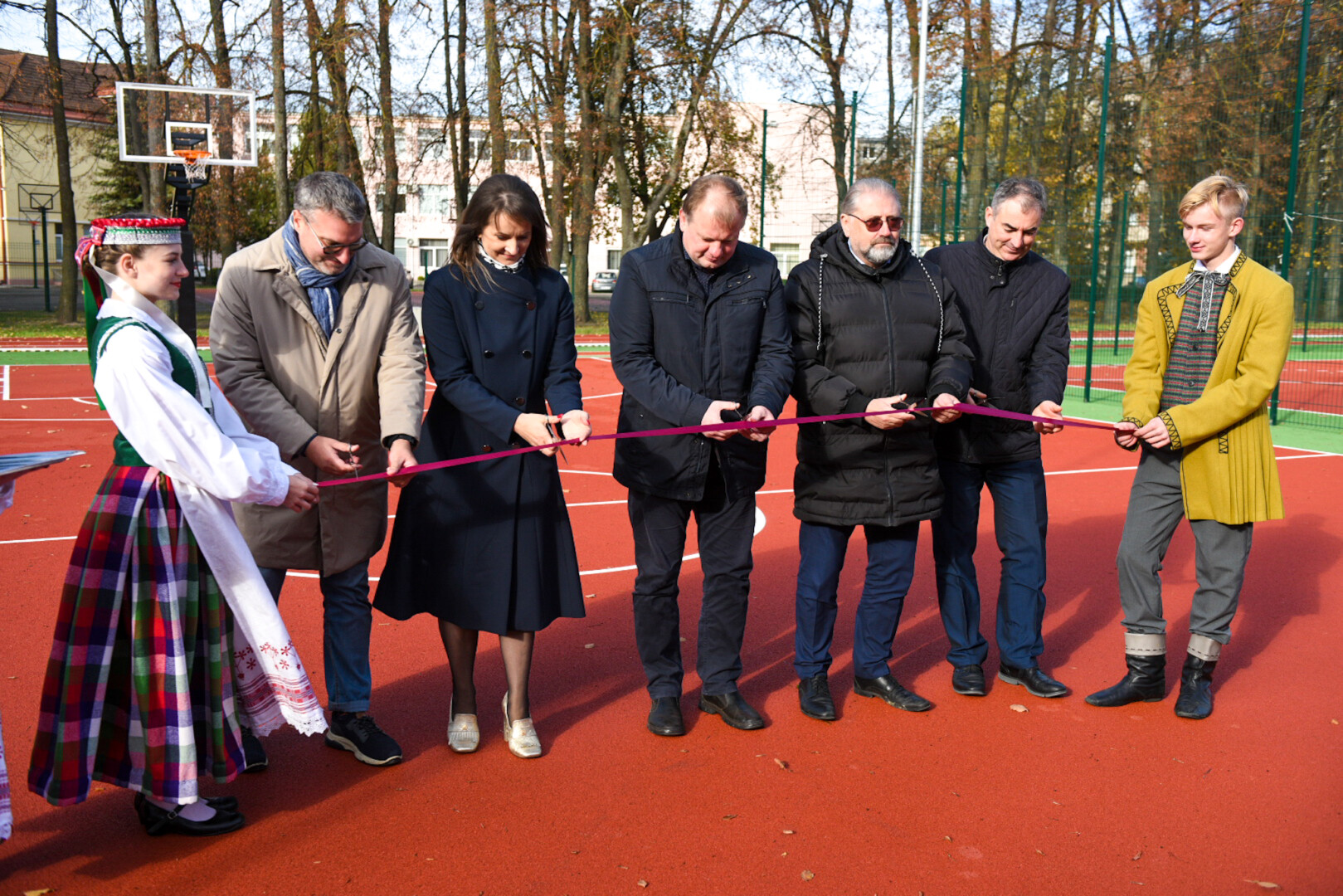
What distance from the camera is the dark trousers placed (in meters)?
4.41

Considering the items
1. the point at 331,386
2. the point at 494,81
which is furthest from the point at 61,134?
the point at 331,386

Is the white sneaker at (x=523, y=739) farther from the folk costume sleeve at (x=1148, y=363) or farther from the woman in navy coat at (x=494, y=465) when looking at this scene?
the folk costume sleeve at (x=1148, y=363)

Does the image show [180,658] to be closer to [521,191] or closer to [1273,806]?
[521,191]

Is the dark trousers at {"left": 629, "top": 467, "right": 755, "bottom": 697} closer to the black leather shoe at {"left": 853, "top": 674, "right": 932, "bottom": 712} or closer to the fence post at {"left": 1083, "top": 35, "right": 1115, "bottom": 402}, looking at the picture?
the black leather shoe at {"left": 853, "top": 674, "right": 932, "bottom": 712}

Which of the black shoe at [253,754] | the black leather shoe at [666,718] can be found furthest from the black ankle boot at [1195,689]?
the black shoe at [253,754]

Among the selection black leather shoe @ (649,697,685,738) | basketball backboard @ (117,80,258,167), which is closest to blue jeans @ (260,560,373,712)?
black leather shoe @ (649,697,685,738)

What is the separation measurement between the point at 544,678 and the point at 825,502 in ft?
4.87

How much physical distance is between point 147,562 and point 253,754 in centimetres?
107

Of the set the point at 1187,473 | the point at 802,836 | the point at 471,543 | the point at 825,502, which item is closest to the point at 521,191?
the point at 471,543

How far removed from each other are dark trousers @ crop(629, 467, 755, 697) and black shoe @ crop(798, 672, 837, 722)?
302 millimetres

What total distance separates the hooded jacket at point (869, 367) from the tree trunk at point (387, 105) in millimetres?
23660

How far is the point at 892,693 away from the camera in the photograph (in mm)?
4723

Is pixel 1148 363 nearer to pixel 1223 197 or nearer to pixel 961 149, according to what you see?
pixel 1223 197

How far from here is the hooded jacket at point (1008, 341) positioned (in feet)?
15.8
